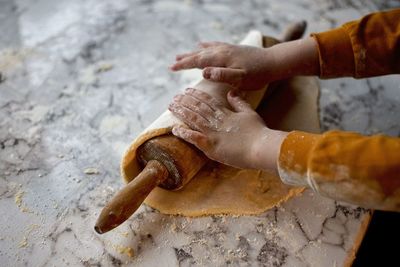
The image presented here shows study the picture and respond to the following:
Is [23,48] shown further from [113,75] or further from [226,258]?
[226,258]

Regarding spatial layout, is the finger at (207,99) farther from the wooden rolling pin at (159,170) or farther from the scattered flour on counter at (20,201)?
the scattered flour on counter at (20,201)

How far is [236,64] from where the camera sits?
125 centimetres

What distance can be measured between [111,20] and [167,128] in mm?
947

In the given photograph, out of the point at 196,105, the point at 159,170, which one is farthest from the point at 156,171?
the point at 196,105

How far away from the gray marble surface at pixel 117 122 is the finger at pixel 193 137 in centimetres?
22

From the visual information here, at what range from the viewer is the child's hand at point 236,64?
4.00ft

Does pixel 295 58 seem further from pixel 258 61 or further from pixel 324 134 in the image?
pixel 324 134

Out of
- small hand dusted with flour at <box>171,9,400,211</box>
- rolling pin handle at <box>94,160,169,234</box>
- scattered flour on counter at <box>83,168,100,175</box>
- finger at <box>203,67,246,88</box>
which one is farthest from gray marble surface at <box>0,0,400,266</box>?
finger at <box>203,67,246,88</box>

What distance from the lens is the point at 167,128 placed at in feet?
3.71

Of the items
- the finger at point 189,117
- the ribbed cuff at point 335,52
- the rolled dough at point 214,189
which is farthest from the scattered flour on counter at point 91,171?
the ribbed cuff at point 335,52

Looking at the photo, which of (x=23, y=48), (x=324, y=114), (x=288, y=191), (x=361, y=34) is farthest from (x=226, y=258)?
(x=23, y=48)

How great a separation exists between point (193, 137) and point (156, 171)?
14 cm

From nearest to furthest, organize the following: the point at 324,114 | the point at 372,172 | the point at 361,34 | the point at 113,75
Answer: the point at 372,172 < the point at 361,34 < the point at 324,114 < the point at 113,75

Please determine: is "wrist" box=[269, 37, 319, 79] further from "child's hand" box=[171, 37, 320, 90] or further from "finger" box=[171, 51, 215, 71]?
"finger" box=[171, 51, 215, 71]
